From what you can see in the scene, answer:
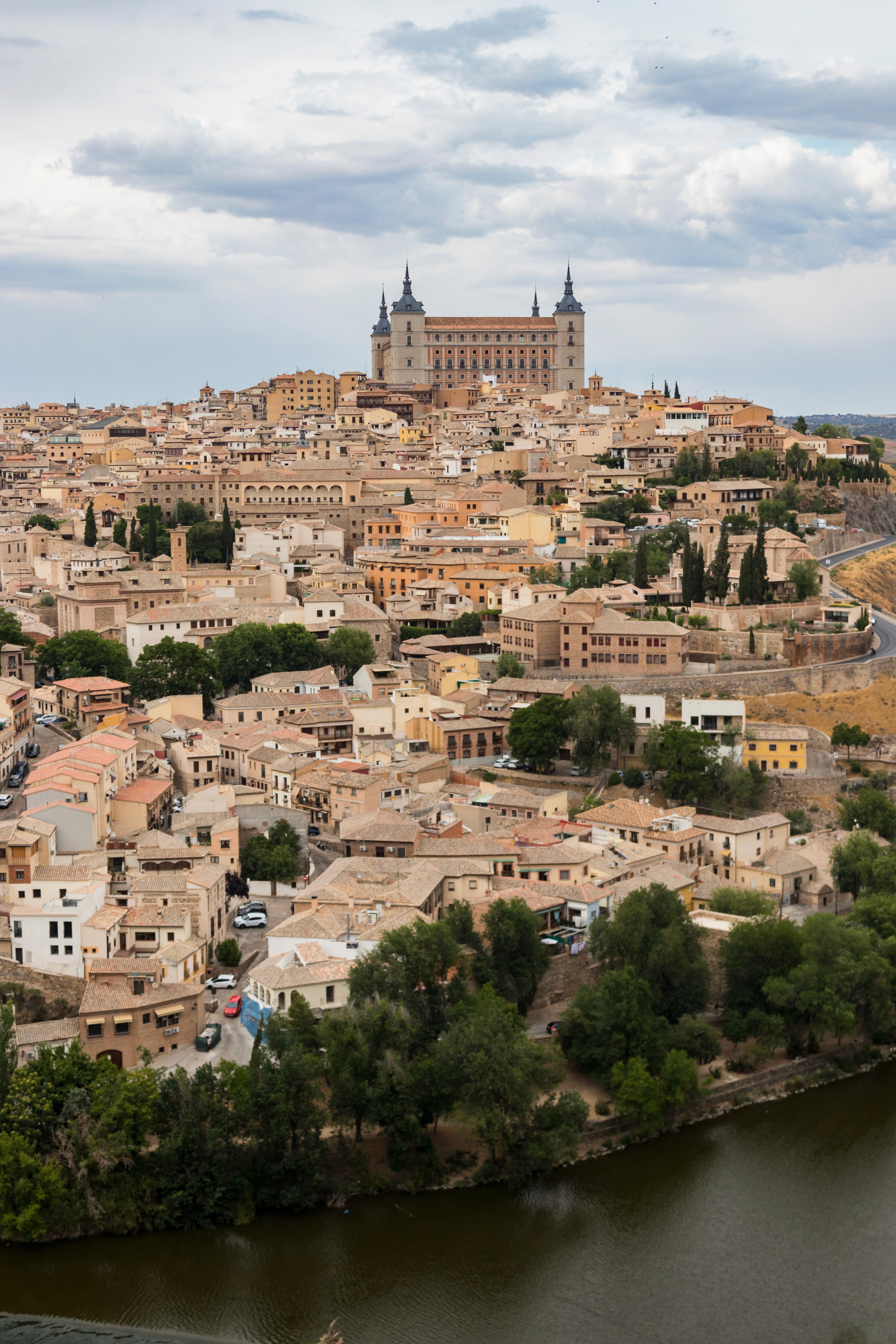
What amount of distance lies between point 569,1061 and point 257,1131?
11.7ft

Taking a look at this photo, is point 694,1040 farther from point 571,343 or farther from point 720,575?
point 571,343

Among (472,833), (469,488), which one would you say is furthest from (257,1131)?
(469,488)

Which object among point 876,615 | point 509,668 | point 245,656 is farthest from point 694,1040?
point 876,615

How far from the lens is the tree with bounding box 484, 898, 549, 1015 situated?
53.3 ft

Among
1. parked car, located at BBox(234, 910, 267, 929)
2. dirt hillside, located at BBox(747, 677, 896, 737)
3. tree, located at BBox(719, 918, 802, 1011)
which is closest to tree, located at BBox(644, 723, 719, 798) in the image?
dirt hillside, located at BBox(747, 677, 896, 737)

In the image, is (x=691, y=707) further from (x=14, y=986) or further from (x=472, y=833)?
(x=14, y=986)

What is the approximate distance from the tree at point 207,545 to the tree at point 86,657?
7.26 metres

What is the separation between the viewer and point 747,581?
28.8 meters

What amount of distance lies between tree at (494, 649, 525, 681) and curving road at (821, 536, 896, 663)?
5.64 m

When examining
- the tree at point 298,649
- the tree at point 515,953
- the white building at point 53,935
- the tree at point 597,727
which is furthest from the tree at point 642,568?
the white building at point 53,935

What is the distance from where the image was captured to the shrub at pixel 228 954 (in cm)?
1700

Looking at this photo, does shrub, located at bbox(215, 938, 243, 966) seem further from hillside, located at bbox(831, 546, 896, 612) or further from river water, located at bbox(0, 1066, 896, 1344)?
hillside, located at bbox(831, 546, 896, 612)

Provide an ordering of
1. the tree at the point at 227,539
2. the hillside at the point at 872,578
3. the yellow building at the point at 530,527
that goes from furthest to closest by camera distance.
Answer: the tree at the point at 227,539 < the yellow building at the point at 530,527 < the hillside at the point at 872,578

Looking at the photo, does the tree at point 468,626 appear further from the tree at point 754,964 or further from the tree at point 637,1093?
the tree at point 637,1093
